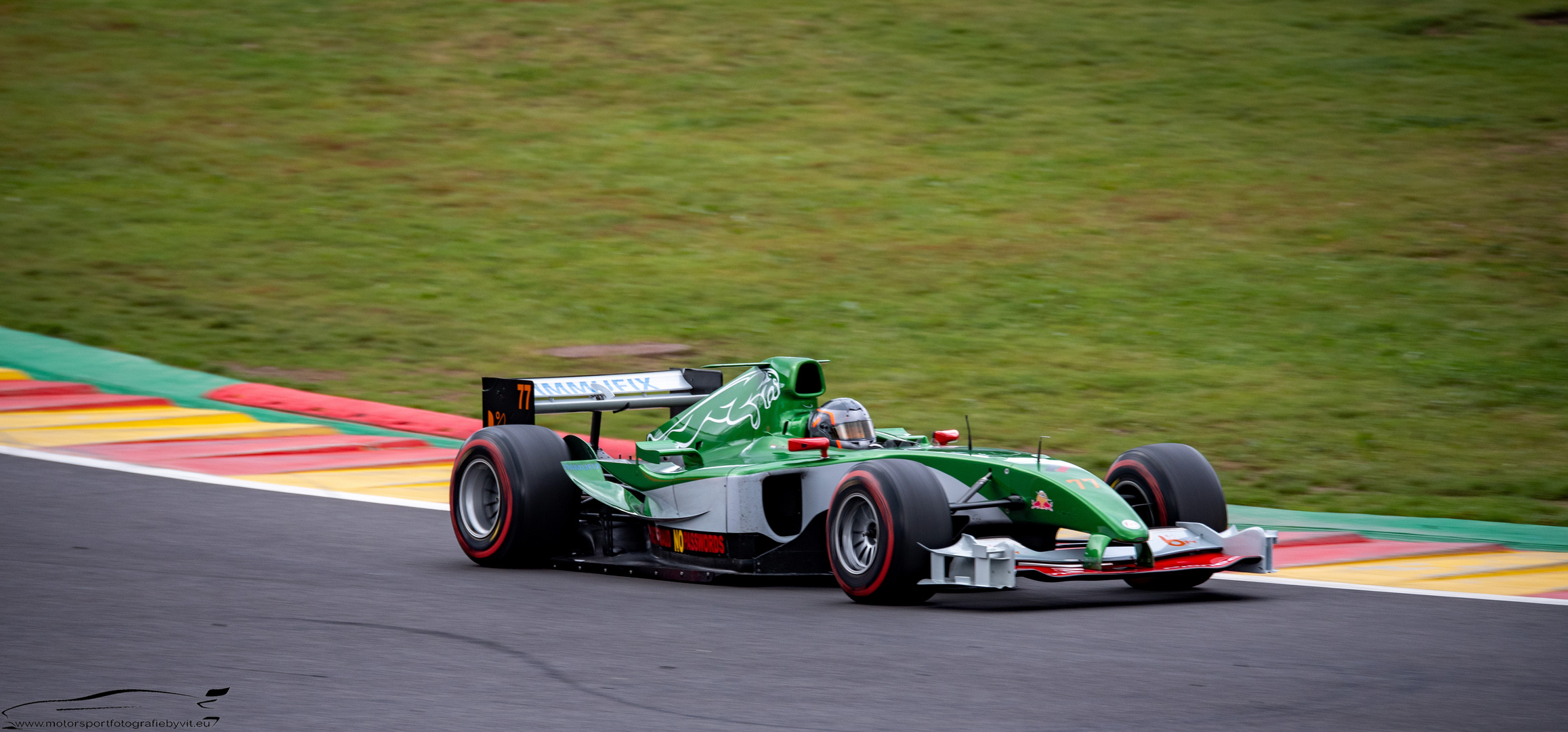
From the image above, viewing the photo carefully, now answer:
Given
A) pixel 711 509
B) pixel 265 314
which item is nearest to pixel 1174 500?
pixel 711 509

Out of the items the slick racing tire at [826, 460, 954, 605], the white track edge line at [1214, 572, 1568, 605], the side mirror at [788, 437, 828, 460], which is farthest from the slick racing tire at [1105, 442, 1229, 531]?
the side mirror at [788, 437, 828, 460]

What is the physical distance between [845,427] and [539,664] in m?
2.90

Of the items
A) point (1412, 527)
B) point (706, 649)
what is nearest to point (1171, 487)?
point (706, 649)

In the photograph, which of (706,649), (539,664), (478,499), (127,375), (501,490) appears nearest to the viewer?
(539,664)

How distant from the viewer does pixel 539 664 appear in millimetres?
6656

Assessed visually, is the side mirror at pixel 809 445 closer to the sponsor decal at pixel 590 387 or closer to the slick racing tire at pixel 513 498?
the slick racing tire at pixel 513 498

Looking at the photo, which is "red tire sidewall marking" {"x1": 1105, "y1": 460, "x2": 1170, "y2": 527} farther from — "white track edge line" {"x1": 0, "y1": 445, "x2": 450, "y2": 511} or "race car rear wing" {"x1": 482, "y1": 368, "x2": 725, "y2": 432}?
"white track edge line" {"x1": 0, "y1": 445, "x2": 450, "y2": 511}

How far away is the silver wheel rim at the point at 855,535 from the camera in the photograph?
8070 millimetres

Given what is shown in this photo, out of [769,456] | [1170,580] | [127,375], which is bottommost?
[1170,580]

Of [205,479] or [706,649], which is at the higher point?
[205,479]

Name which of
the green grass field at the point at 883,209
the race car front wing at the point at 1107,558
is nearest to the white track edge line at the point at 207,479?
the green grass field at the point at 883,209

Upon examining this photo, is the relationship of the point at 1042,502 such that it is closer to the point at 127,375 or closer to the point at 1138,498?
the point at 1138,498

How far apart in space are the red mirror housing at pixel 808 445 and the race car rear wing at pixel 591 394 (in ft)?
5.08

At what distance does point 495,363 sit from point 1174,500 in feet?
30.6
